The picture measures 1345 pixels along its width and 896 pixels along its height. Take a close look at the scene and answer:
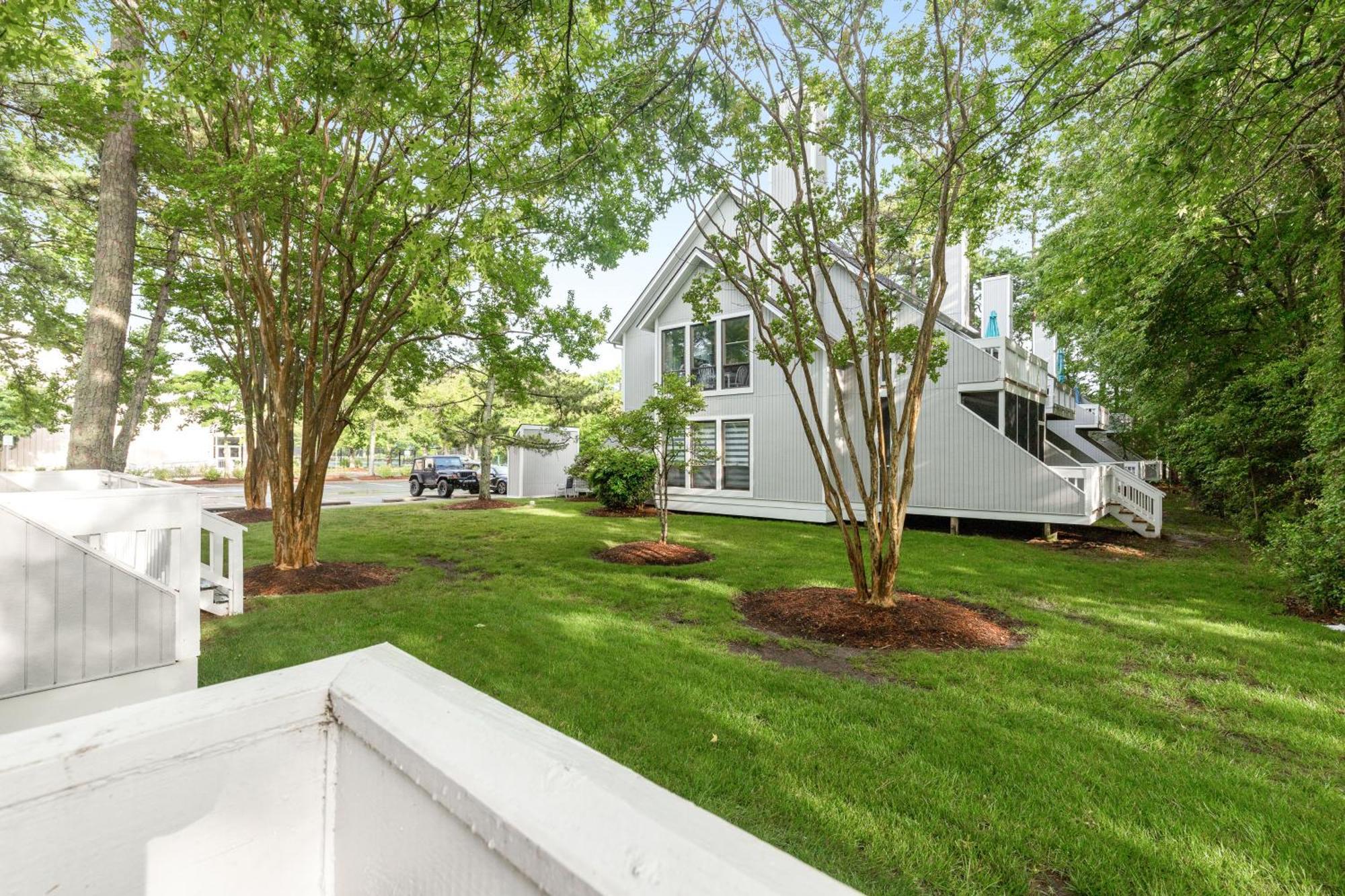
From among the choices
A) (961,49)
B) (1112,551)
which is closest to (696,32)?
(961,49)

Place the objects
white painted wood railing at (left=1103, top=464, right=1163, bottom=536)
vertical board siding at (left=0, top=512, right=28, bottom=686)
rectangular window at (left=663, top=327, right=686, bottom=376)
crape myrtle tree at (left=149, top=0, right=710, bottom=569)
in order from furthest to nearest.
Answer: rectangular window at (left=663, top=327, right=686, bottom=376) → white painted wood railing at (left=1103, top=464, right=1163, bottom=536) → crape myrtle tree at (left=149, top=0, right=710, bottom=569) → vertical board siding at (left=0, top=512, right=28, bottom=686)

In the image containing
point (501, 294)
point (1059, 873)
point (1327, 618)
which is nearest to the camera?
point (1059, 873)

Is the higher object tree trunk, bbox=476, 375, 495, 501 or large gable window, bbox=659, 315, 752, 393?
large gable window, bbox=659, 315, 752, 393

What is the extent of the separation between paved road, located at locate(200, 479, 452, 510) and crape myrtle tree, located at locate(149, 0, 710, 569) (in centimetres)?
902

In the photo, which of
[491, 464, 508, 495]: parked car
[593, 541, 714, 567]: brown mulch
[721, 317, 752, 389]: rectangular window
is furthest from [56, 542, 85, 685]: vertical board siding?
[491, 464, 508, 495]: parked car

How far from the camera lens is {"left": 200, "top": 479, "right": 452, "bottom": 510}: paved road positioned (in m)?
16.1

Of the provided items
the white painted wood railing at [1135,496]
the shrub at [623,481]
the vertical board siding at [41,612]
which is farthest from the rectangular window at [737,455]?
the vertical board siding at [41,612]

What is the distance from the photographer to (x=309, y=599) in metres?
5.78

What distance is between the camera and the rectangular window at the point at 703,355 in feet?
44.7

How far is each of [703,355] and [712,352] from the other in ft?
0.81

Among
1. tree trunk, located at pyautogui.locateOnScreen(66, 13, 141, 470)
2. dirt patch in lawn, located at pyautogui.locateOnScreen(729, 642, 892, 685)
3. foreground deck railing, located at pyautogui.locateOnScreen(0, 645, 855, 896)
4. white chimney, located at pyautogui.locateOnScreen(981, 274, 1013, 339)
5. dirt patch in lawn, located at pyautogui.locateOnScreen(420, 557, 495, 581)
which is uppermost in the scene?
white chimney, located at pyautogui.locateOnScreen(981, 274, 1013, 339)

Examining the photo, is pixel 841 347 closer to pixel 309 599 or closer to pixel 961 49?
pixel 961 49

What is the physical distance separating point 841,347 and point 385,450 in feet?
156

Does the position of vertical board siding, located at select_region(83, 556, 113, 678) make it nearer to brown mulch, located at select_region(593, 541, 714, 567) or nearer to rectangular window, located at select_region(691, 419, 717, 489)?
brown mulch, located at select_region(593, 541, 714, 567)
